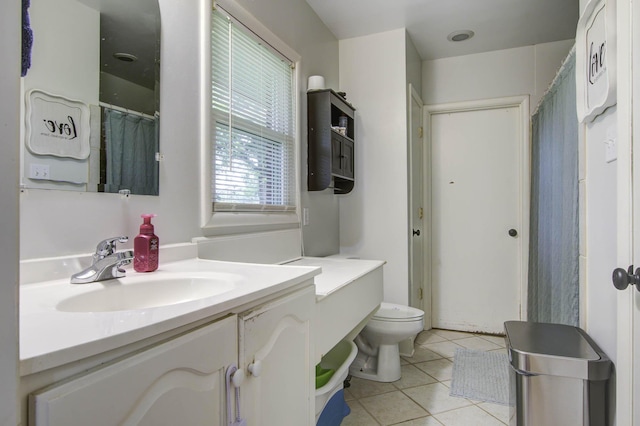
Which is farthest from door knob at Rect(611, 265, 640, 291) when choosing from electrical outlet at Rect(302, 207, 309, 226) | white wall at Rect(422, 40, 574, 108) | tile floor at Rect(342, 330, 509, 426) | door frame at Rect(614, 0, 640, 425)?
white wall at Rect(422, 40, 574, 108)

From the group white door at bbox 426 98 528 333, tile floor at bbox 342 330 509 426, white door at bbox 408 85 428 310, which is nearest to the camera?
tile floor at bbox 342 330 509 426

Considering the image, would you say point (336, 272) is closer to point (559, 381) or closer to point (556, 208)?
point (559, 381)

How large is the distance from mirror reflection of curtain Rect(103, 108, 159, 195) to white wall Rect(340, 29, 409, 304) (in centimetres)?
177

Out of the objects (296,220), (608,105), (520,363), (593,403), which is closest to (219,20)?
(296,220)

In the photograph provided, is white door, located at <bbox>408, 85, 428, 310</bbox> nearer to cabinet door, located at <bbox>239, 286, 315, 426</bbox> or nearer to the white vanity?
the white vanity

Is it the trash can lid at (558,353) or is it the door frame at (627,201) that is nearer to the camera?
the door frame at (627,201)

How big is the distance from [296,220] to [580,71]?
1485mm

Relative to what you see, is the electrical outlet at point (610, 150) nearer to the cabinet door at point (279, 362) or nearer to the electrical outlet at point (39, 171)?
the cabinet door at point (279, 362)

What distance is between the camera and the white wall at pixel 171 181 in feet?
3.12

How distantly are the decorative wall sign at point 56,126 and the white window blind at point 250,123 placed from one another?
0.55 meters

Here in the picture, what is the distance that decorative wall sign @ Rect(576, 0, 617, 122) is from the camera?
113cm

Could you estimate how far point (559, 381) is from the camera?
124cm

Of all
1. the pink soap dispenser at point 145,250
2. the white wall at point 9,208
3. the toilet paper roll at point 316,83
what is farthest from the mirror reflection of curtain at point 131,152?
the toilet paper roll at point 316,83

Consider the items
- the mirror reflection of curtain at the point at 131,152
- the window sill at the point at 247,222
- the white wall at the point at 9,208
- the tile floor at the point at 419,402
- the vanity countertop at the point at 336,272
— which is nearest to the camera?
the white wall at the point at 9,208
